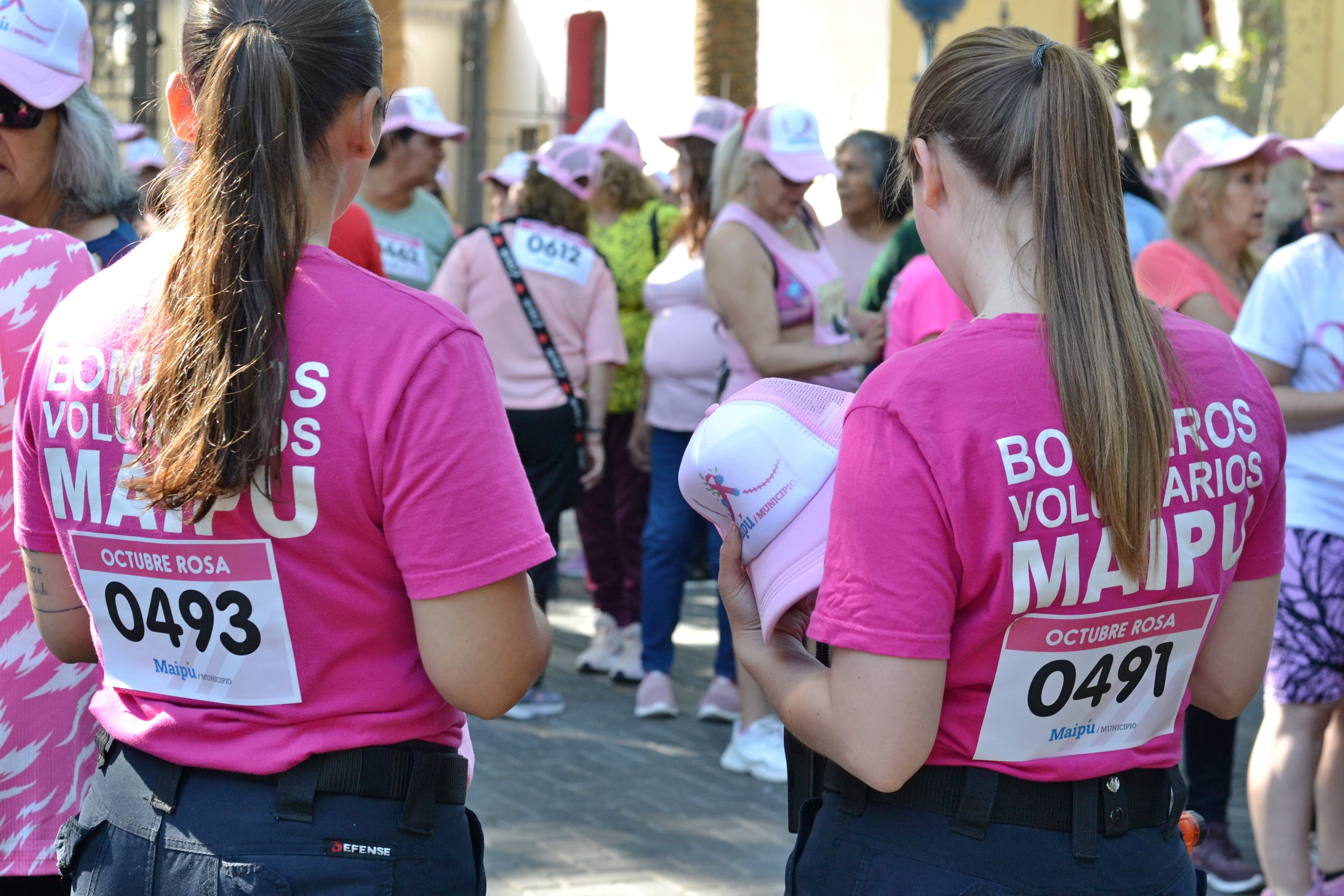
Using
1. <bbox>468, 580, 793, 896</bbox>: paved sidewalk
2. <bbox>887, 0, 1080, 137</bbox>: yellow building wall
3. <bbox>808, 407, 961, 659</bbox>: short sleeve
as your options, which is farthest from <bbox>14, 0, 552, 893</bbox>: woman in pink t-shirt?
<bbox>887, 0, 1080, 137</bbox>: yellow building wall

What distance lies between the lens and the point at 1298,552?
370 cm

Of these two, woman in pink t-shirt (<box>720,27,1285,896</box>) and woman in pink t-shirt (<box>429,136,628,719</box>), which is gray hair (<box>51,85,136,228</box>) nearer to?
woman in pink t-shirt (<box>720,27,1285,896</box>)

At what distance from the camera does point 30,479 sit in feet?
6.02

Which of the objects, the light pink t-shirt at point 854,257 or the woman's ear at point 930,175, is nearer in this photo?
the woman's ear at point 930,175

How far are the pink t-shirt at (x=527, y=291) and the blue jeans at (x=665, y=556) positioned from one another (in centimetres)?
50

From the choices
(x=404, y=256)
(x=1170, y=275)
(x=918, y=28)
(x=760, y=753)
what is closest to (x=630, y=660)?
(x=760, y=753)

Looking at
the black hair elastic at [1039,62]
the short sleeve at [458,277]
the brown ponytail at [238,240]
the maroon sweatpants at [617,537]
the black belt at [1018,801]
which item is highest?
the black hair elastic at [1039,62]

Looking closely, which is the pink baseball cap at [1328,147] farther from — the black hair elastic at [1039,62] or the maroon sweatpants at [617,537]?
the maroon sweatpants at [617,537]

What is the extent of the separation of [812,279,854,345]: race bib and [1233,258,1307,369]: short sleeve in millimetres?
1602

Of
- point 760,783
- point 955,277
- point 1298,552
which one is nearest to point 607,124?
point 760,783

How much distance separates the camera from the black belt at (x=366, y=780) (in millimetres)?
1631

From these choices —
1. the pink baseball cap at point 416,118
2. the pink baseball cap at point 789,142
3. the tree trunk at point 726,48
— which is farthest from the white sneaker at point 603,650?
the tree trunk at point 726,48

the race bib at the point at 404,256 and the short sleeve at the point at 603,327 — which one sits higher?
the race bib at the point at 404,256

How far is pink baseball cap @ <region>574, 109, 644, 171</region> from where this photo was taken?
6941 millimetres
